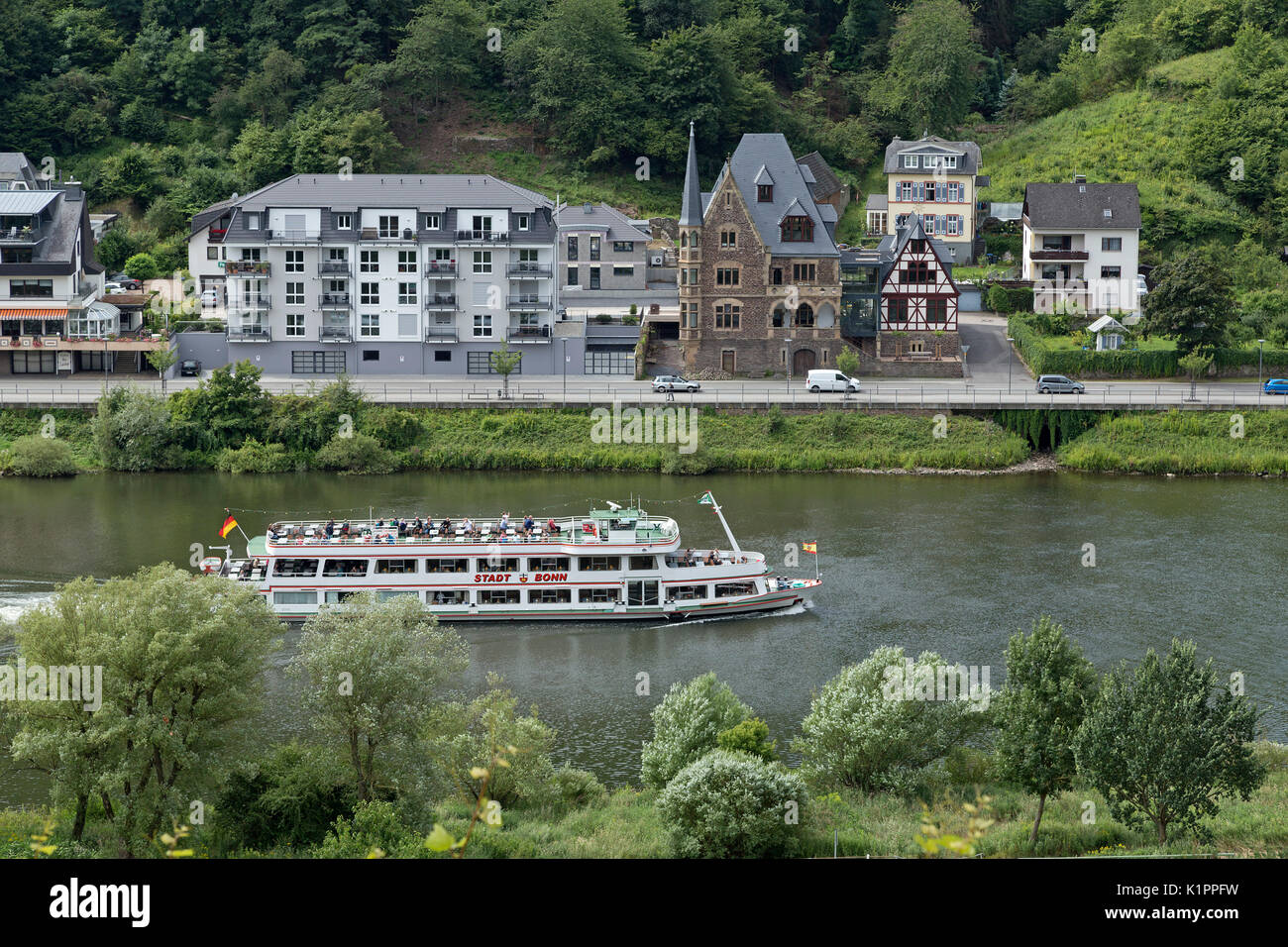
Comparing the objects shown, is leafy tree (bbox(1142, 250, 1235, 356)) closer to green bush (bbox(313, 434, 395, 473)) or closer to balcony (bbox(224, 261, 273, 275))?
green bush (bbox(313, 434, 395, 473))

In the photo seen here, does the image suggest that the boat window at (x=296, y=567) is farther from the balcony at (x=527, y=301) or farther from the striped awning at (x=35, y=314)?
the striped awning at (x=35, y=314)

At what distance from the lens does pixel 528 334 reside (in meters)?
83.4

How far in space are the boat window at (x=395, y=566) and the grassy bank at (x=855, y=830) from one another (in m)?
17.3

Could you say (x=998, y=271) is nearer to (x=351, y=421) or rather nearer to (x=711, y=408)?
(x=711, y=408)

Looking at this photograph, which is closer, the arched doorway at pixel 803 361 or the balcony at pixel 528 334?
the balcony at pixel 528 334

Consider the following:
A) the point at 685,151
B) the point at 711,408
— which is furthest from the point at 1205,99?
the point at 711,408

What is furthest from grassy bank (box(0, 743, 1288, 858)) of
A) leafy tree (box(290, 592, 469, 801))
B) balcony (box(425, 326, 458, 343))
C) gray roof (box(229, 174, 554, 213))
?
gray roof (box(229, 174, 554, 213))

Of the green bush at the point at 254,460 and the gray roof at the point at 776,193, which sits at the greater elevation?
the gray roof at the point at 776,193

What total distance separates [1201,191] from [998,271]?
1429 cm

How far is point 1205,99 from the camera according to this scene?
106 metres

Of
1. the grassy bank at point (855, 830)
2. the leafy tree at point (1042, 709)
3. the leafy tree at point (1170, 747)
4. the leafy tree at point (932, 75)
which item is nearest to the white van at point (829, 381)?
the leafy tree at point (932, 75)

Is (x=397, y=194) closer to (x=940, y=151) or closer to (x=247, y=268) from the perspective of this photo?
(x=247, y=268)

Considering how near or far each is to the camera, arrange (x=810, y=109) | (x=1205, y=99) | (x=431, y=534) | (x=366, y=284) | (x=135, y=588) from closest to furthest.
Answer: (x=135, y=588), (x=431, y=534), (x=366, y=284), (x=1205, y=99), (x=810, y=109)

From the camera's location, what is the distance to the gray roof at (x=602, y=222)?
312 ft
